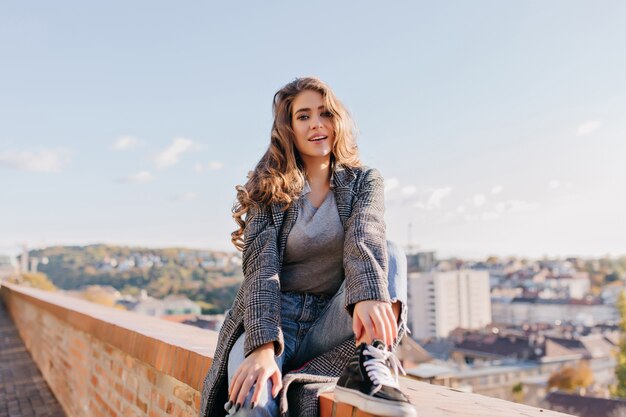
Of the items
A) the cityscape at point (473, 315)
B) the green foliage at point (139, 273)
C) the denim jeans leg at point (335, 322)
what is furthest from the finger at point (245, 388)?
the green foliage at point (139, 273)

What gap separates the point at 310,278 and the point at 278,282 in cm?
14

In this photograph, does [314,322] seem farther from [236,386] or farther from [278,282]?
[236,386]

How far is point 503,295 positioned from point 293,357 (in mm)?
83096

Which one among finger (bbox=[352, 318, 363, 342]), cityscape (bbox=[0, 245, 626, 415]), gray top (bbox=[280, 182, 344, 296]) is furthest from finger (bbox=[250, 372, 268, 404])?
cityscape (bbox=[0, 245, 626, 415])

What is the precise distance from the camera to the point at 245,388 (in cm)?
125

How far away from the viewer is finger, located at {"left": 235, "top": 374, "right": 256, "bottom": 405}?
4.08 feet

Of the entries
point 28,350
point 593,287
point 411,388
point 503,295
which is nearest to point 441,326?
point 503,295

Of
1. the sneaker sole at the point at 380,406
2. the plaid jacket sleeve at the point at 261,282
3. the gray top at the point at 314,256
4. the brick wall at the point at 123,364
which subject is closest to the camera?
the sneaker sole at the point at 380,406

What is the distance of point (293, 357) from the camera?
1.49m

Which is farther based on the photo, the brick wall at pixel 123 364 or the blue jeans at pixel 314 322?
the brick wall at pixel 123 364

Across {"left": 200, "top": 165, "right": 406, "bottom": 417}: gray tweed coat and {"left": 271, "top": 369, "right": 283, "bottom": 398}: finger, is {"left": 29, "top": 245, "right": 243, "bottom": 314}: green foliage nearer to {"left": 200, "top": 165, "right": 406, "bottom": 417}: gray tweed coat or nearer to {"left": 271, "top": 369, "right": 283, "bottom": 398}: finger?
{"left": 200, "top": 165, "right": 406, "bottom": 417}: gray tweed coat

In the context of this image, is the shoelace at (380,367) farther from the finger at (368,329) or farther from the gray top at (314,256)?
the gray top at (314,256)

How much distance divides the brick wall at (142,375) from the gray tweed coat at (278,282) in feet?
0.52

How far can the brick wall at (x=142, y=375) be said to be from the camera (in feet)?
4.28
